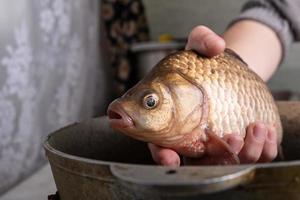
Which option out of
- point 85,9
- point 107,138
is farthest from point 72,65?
point 107,138

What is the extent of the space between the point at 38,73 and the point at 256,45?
1.51 ft

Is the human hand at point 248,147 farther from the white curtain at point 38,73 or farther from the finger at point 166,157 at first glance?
the white curtain at point 38,73

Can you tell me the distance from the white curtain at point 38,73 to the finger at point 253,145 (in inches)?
22.5

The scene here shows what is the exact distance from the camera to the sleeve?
101cm

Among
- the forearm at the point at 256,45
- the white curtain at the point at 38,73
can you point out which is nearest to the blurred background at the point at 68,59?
the white curtain at the point at 38,73

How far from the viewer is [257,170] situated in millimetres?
366

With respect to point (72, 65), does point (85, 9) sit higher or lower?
higher

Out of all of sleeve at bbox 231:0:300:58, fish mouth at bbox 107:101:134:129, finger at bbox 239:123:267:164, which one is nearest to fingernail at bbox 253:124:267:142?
finger at bbox 239:123:267:164

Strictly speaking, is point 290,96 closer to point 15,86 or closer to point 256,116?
point 15,86

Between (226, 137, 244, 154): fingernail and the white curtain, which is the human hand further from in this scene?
the white curtain

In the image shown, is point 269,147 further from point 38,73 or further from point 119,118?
point 38,73

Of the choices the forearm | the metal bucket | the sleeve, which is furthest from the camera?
the sleeve

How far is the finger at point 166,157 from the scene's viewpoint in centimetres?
51

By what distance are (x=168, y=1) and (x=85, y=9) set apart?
361 mm
